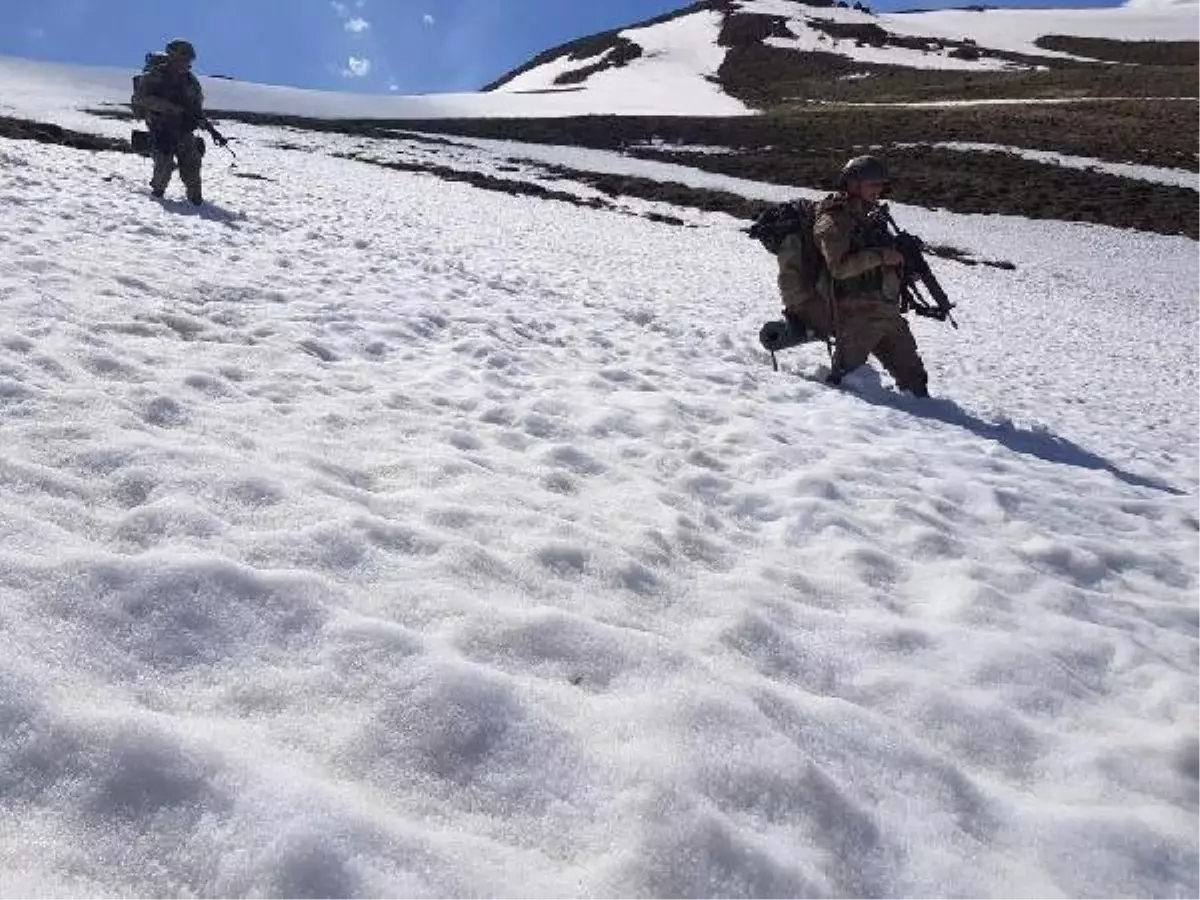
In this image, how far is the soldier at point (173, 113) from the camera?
11.6m

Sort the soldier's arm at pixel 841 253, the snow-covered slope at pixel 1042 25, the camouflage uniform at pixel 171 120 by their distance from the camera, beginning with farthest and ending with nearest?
the snow-covered slope at pixel 1042 25 < the camouflage uniform at pixel 171 120 < the soldier's arm at pixel 841 253

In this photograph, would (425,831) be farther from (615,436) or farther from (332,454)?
(615,436)

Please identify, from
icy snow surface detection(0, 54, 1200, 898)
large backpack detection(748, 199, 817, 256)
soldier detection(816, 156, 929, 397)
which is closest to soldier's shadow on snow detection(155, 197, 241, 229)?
icy snow surface detection(0, 54, 1200, 898)

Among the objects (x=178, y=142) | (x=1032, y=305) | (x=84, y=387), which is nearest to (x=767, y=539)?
(x=84, y=387)

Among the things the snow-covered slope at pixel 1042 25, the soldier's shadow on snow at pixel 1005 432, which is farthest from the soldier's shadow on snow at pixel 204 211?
the snow-covered slope at pixel 1042 25

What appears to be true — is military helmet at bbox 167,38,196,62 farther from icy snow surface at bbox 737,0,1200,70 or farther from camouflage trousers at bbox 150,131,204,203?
icy snow surface at bbox 737,0,1200,70

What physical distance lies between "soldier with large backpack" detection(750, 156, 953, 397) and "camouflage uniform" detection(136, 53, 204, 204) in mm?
7257

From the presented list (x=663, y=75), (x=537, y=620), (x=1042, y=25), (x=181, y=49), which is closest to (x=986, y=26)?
(x=1042, y=25)

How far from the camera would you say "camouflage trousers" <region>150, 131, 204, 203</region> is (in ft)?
37.5

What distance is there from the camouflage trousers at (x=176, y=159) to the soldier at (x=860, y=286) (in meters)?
7.32

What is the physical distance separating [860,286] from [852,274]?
417mm

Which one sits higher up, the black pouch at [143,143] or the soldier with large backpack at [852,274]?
the black pouch at [143,143]

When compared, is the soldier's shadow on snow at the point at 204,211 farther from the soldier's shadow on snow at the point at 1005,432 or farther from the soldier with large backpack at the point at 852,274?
the soldier's shadow on snow at the point at 1005,432

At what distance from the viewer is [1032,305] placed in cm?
1532
